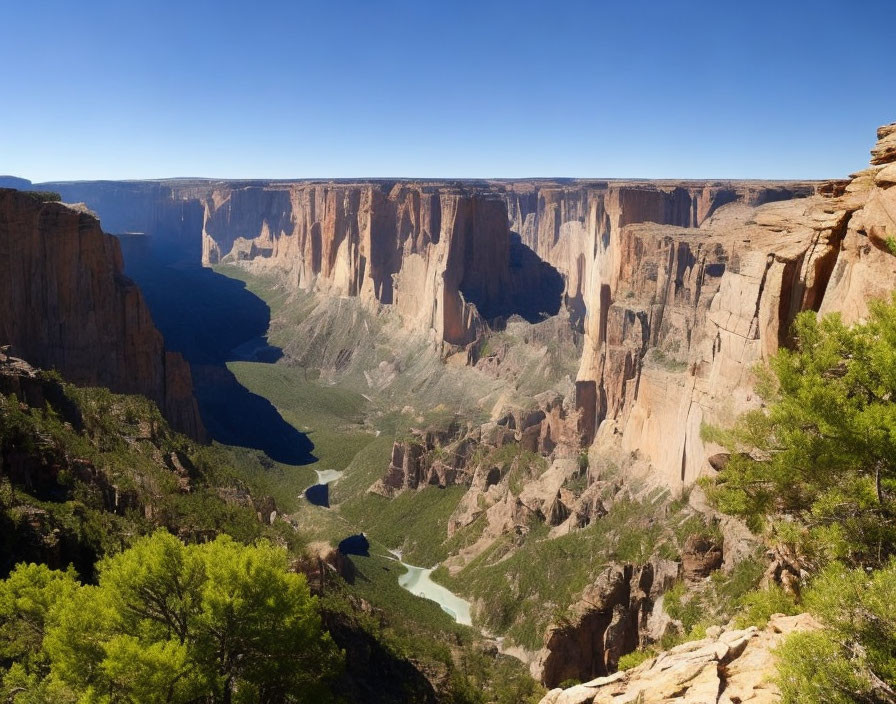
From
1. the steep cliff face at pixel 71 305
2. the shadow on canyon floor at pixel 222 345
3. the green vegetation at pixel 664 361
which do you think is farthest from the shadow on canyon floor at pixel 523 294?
the steep cliff face at pixel 71 305

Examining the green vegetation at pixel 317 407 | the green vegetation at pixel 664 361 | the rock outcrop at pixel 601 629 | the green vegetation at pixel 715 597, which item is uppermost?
the green vegetation at pixel 664 361

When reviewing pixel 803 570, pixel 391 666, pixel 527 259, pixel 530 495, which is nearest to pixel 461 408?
pixel 530 495

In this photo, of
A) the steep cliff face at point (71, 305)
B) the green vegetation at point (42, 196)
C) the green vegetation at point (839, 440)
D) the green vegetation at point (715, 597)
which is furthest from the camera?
the green vegetation at point (42, 196)

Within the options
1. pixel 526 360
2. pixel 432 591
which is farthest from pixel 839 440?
pixel 526 360

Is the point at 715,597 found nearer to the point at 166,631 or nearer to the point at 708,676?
the point at 708,676

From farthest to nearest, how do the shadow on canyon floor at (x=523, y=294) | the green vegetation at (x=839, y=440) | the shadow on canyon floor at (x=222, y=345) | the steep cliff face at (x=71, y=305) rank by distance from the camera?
the shadow on canyon floor at (x=523, y=294), the shadow on canyon floor at (x=222, y=345), the steep cliff face at (x=71, y=305), the green vegetation at (x=839, y=440)

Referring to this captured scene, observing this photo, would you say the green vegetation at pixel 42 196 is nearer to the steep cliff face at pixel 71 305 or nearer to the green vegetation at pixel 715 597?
the steep cliff face at pixel 71 305

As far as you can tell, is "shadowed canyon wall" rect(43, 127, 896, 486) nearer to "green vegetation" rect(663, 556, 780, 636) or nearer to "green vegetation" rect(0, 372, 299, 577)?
"green vegetation" rect(663, 556, 780, 636)
